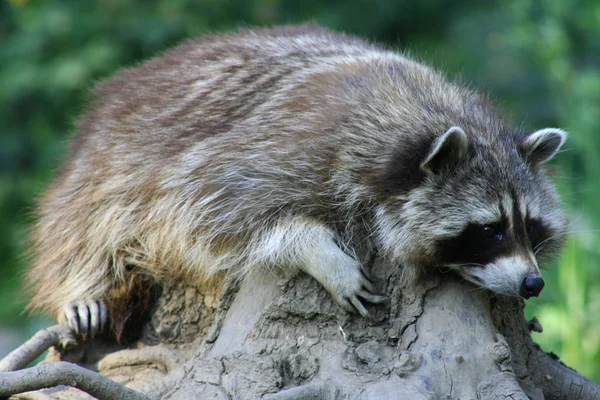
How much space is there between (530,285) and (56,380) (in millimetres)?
1571

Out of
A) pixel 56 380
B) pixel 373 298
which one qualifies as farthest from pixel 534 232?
pixel 56 380

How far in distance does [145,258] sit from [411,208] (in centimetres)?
119

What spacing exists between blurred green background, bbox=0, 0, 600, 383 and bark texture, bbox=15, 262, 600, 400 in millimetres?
2820

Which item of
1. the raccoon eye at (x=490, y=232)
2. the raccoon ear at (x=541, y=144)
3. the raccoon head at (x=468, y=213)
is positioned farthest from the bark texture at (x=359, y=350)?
the raccoon ear at (x=541, y=144)

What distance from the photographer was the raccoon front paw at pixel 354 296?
3.00 meters

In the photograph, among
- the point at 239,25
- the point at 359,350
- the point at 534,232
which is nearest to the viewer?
the point at 359,350

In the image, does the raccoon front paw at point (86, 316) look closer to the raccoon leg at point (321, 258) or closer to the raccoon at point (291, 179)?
the raccoon at point (291, 179)

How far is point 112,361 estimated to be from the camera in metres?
3.60

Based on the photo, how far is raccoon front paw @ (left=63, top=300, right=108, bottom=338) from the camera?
3736 millimetres

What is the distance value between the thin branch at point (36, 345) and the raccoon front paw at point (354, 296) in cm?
123

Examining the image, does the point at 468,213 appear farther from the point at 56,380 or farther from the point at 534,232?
the point at 56,380

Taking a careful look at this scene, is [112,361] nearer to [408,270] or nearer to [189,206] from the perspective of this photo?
[189,206]

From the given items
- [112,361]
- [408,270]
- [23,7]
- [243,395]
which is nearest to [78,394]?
[112,361]

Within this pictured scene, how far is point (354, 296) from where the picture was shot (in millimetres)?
2994
